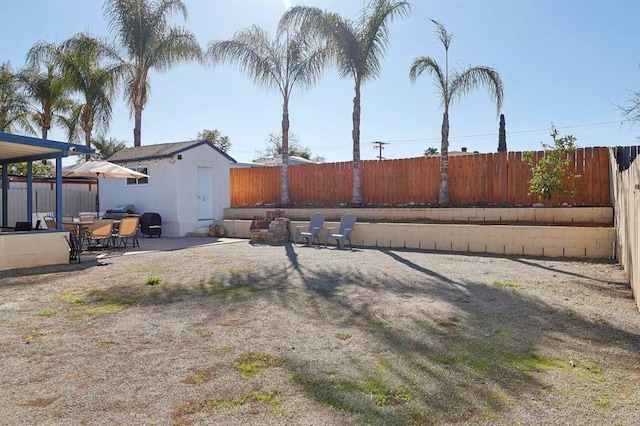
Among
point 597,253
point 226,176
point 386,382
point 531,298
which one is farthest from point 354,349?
point 226,176

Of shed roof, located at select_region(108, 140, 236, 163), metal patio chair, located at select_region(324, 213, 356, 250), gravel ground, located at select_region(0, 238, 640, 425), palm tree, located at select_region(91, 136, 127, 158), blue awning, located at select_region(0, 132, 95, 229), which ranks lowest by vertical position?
gravel ground, located at select_region(0, 238, 640, 425)

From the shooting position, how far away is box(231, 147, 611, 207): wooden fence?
12031 mm

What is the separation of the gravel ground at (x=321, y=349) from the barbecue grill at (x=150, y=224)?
775cm

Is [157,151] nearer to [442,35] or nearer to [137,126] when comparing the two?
[137,126]

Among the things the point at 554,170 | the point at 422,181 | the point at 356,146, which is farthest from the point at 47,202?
the point at 554,170

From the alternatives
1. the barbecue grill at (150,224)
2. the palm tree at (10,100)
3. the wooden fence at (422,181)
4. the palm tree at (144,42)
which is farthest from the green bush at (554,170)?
the palm tree at (10,100)

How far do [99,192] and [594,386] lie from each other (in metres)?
18.0

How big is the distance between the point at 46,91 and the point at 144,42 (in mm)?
6153

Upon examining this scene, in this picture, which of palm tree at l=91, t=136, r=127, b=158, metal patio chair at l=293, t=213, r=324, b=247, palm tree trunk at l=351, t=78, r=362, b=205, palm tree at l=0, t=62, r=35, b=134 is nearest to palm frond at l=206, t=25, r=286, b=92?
palm tree trunk at l=351, t=78, r=362, b=205

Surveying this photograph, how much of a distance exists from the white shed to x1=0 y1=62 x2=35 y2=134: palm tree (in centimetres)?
918

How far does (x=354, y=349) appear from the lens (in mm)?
4113

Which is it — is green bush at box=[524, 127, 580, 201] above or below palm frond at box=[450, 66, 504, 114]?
below

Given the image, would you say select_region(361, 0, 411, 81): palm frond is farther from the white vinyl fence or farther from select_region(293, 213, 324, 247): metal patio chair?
the white vinyl fence

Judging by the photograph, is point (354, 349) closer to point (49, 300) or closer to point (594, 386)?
point (594, 386)
